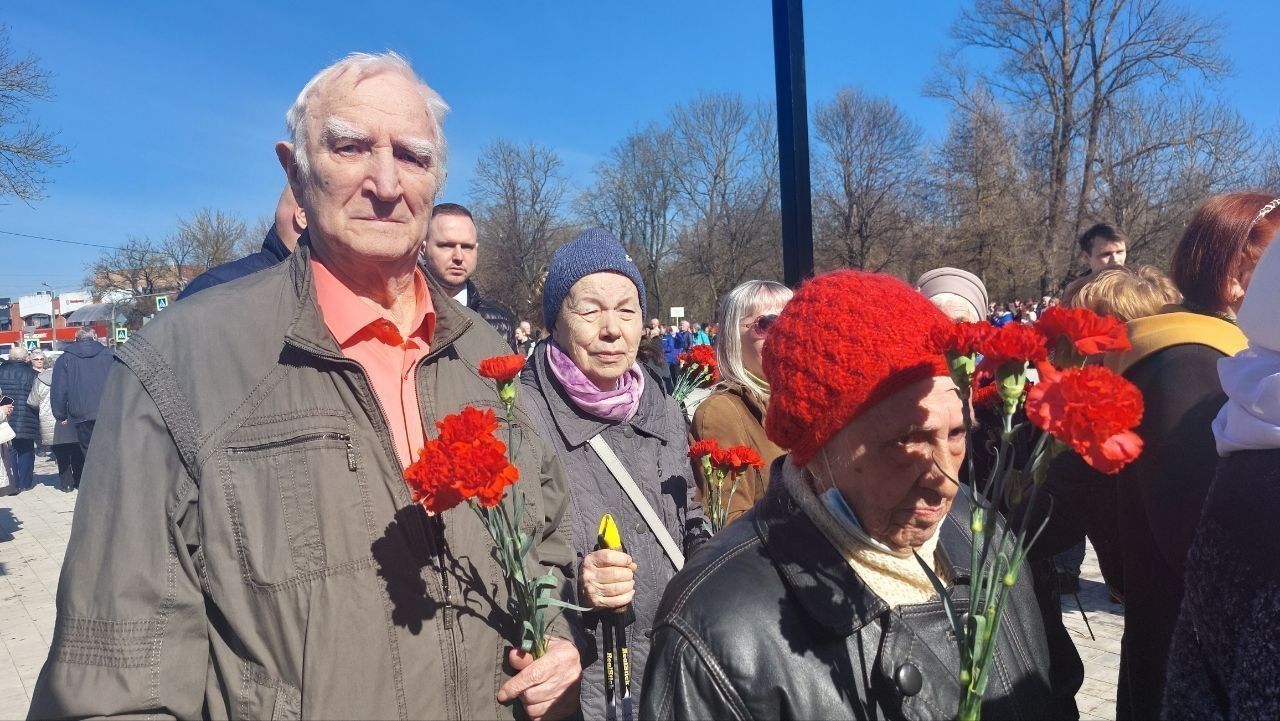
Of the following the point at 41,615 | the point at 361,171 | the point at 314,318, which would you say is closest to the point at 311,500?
the point at 314,318

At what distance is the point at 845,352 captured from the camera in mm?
1639

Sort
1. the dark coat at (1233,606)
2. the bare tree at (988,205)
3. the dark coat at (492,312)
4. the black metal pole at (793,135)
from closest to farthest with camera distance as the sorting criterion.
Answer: the dark coat at (1233,606) → the black metal pole at (793,135) → the dark coat at (492,312) → the bare tree at (988,205)

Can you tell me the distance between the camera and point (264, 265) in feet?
9.48

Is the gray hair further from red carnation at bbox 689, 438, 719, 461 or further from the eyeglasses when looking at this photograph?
red carnation at bbox 689, 438, 719, 461

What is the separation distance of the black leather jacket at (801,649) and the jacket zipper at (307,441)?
0.74 meters

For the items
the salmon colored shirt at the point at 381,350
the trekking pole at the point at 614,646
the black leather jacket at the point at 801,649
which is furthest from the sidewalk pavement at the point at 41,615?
the black leather jacket at the point at 801,649

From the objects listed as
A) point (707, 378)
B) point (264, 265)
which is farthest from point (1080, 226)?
point (264, 265)

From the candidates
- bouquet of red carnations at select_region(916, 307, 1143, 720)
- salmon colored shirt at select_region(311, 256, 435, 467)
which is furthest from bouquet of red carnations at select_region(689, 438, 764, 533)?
bouquet of red carnations at select_region(916, 307, 1143, 720)

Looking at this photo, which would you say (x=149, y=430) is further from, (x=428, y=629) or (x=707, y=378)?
(x=707, y=378)

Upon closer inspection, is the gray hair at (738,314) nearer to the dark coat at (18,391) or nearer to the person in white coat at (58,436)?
the person in white coat at (58,436)

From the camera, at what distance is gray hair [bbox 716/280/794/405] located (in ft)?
11.5

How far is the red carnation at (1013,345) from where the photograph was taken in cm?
120

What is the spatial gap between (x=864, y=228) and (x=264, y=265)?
107 ft

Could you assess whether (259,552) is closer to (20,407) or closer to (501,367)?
(501,367)
